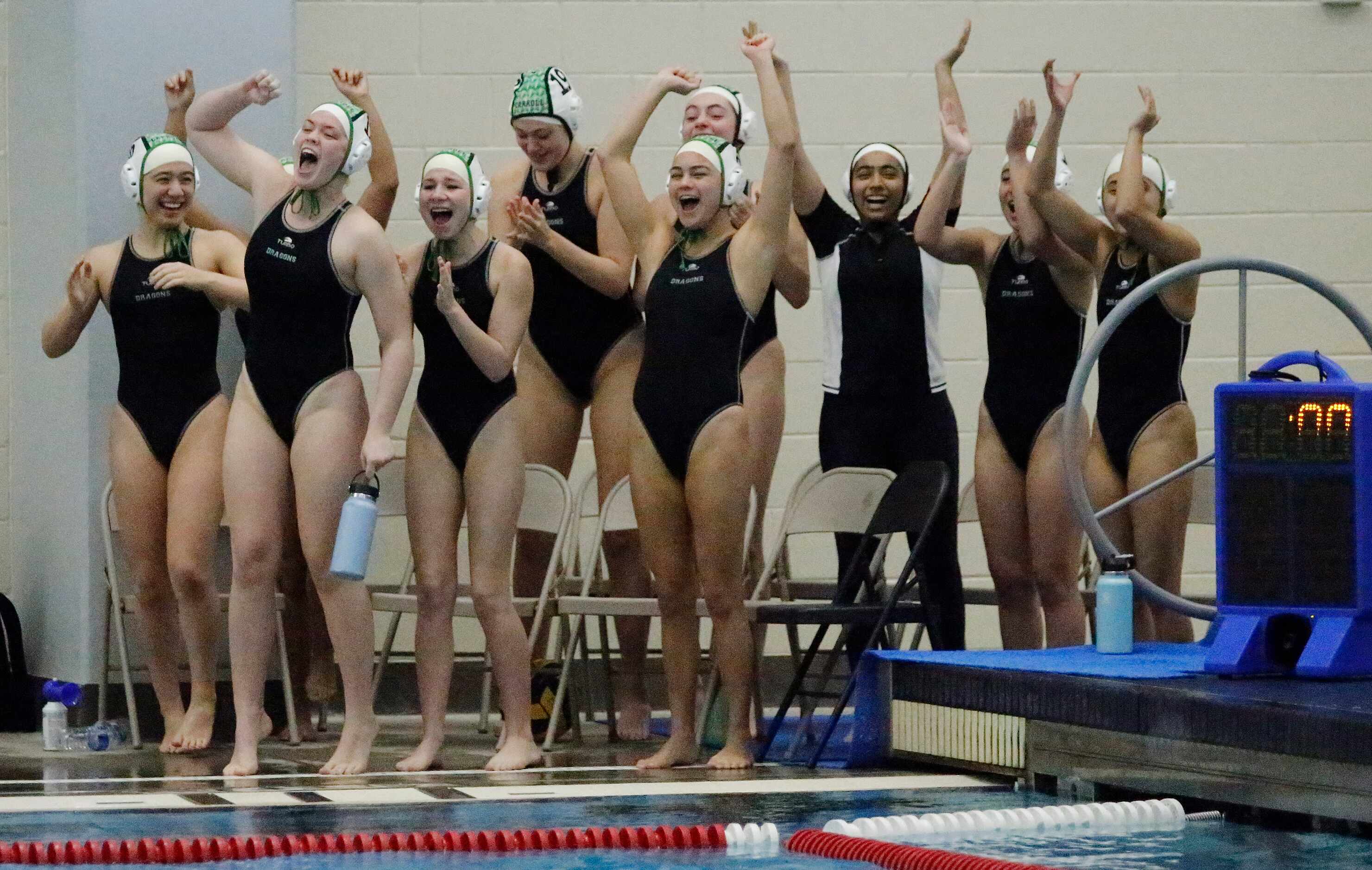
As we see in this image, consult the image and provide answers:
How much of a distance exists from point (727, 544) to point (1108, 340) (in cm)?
136

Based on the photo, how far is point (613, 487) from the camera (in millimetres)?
7004

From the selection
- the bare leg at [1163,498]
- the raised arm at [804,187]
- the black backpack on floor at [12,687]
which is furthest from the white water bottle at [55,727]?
the bare leg at [1163,498]

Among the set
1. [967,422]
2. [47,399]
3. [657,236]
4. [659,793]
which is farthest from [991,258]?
[47,399]

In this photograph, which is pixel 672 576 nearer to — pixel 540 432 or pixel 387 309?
pixel 387 309

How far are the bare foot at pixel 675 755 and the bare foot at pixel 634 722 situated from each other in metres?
0.85

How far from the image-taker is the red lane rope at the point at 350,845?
4566mm

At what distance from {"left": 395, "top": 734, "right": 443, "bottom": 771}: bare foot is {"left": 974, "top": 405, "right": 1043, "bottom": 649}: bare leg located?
76.0 inches

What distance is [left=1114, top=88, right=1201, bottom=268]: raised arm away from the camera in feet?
22.0

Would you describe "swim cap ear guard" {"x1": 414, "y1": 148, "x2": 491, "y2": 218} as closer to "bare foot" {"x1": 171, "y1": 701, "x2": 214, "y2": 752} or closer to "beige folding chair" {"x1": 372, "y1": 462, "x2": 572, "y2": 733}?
"beige folding chair" {"x1": 372, "y1": 462, "x2": 572, "y2": 733}

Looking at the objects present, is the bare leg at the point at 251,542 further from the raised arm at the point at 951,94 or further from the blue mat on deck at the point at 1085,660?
the raised arm at the point at 951,94

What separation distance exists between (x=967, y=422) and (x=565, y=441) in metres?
2.14

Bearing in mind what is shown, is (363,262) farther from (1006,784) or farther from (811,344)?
(811,344)

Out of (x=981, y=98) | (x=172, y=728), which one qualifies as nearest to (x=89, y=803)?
(x=172, y=728)

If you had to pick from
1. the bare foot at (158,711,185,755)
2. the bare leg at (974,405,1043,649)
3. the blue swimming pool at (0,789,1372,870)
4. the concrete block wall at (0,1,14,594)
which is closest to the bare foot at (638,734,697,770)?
the blue swimming pool at (0,789,1372,870)
